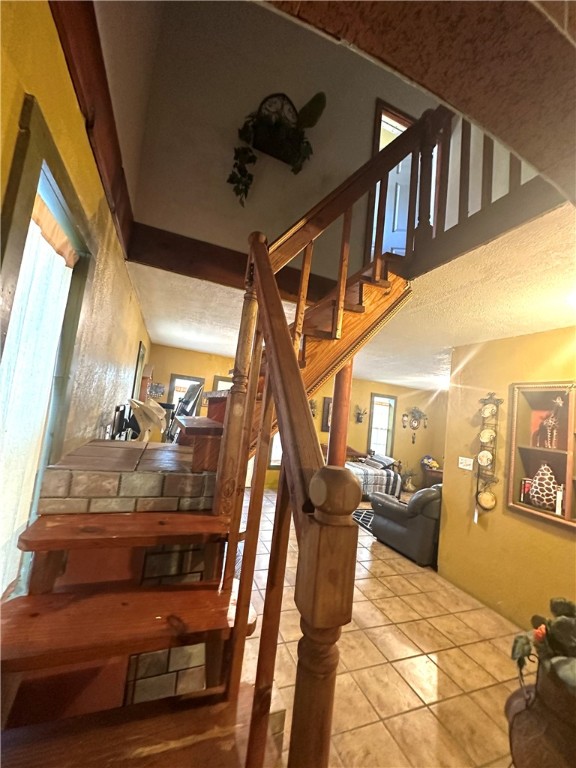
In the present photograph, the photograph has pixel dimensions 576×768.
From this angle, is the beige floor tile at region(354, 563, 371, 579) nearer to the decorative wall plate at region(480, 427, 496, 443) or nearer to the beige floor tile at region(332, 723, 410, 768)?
the beige floor tile at region(332, 723, 410, 768)

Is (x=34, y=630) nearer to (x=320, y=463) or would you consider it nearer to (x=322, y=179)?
(x=320, y=463)

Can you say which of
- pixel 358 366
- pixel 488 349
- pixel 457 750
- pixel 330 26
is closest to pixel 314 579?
pixel 330 26

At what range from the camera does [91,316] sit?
1471mm

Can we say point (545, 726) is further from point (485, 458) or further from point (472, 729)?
point (485, 458)

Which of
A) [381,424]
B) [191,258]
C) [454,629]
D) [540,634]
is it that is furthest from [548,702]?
[381,424]

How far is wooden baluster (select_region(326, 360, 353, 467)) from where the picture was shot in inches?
118

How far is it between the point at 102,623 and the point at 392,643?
7.18 feet

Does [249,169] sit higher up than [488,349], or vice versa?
[249,169]

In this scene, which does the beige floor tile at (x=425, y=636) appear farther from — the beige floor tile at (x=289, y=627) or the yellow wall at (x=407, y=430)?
the yellow wall at (x=407, y=430)

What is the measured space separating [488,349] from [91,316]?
131 inches

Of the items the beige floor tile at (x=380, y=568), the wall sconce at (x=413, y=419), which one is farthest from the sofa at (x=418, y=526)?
the wall sconce at (x=413, y=419)

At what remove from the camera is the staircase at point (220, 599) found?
49 centimetres

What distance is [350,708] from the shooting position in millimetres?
1706

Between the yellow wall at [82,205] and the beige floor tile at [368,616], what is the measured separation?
93.6 inches
